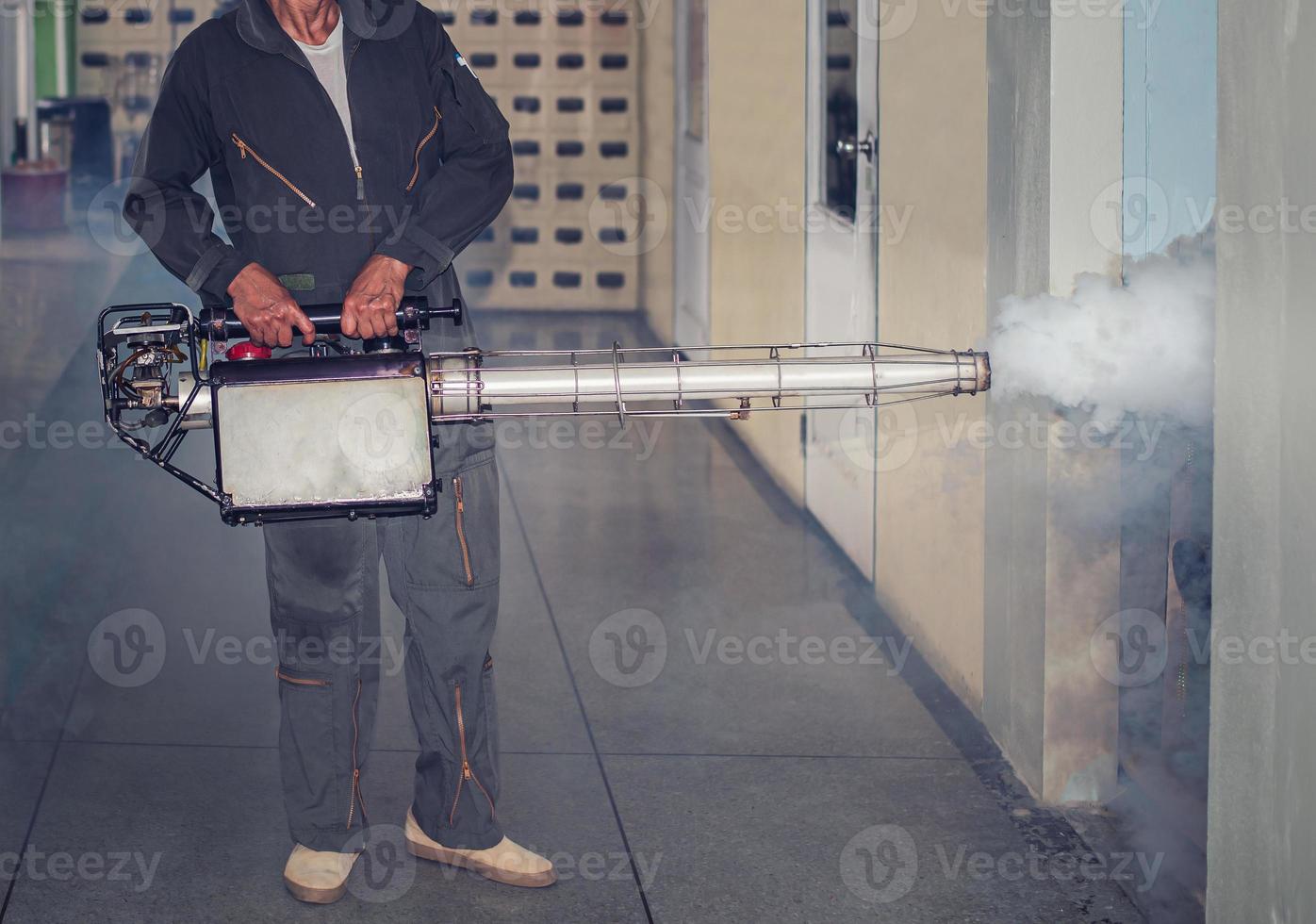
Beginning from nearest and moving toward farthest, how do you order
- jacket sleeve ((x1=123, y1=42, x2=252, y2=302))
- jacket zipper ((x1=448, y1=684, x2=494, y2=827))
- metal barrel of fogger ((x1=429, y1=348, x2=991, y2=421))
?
metal barrel of fogger ((x1=429, y1=348, x2=991, y2=421)) < jacket sleeve ((x1=123, y1=42, x2=252, y2=302)) < jacket zipper ((x1=448, y1=684, x2=494, y2=827))

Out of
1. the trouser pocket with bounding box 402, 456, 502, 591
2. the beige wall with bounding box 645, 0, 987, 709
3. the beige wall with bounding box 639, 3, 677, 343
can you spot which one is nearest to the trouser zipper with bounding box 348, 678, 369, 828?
the trouser pocket with bounding box 402, 456, 502, 591

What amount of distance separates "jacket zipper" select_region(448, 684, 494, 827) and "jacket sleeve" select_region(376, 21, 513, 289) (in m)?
0.74

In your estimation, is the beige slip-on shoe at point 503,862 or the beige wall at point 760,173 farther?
the beige wall at point 760,173

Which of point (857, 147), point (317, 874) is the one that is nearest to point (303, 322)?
point (317, 874)

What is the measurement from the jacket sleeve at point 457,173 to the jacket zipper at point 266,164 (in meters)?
0.16

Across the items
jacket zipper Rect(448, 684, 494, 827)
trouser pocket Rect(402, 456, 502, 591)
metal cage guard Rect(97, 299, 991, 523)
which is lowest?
jacket zipper Rect(448, 684, 494, 827)

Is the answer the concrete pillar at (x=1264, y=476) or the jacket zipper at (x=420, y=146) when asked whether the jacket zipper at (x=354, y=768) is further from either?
the concrete pillar at (x=1264, y=476)

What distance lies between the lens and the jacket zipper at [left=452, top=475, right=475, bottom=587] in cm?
273

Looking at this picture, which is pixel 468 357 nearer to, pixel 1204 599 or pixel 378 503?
pixel 378 503

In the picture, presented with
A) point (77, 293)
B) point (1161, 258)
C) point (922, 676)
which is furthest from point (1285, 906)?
point (77, 293)

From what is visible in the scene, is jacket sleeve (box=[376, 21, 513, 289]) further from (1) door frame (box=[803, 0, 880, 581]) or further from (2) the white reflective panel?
(1) door frame (box=[803, 0, 880, 581])

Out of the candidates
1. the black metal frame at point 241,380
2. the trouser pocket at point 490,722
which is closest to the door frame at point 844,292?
the trouser pocket at point 490,722

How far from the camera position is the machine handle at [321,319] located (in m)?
→ 2.41

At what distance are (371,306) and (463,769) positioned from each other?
0.93m
